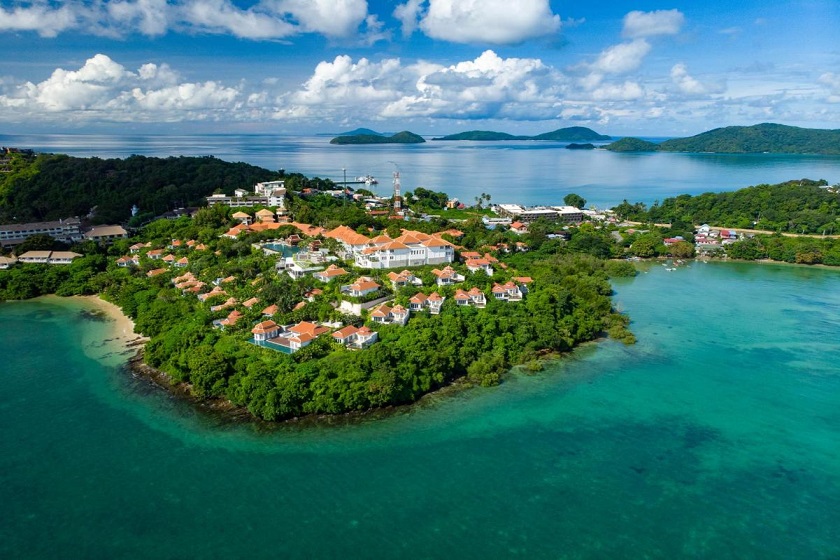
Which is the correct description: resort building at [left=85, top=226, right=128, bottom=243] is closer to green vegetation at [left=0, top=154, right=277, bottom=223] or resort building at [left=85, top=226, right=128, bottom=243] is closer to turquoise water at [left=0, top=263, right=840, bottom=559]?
green vegetation at [left=0, top=154, right=277, bottom=223]

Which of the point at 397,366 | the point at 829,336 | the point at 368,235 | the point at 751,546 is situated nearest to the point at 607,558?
the point at 751,546

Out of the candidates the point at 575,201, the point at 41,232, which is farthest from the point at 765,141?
the point at 41,232

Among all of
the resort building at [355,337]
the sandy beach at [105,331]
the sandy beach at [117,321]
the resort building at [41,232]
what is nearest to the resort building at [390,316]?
the resort building at [355,337]

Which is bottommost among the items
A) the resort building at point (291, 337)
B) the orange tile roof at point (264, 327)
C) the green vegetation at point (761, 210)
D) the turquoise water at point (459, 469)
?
the turquoise water at point (459, 469)

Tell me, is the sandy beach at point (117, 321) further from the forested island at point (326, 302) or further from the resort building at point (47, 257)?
the resort building at point (47, 257)

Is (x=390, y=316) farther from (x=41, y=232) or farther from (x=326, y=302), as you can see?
(x=41, y=232)

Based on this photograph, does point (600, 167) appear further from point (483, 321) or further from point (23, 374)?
point (23, 374)
